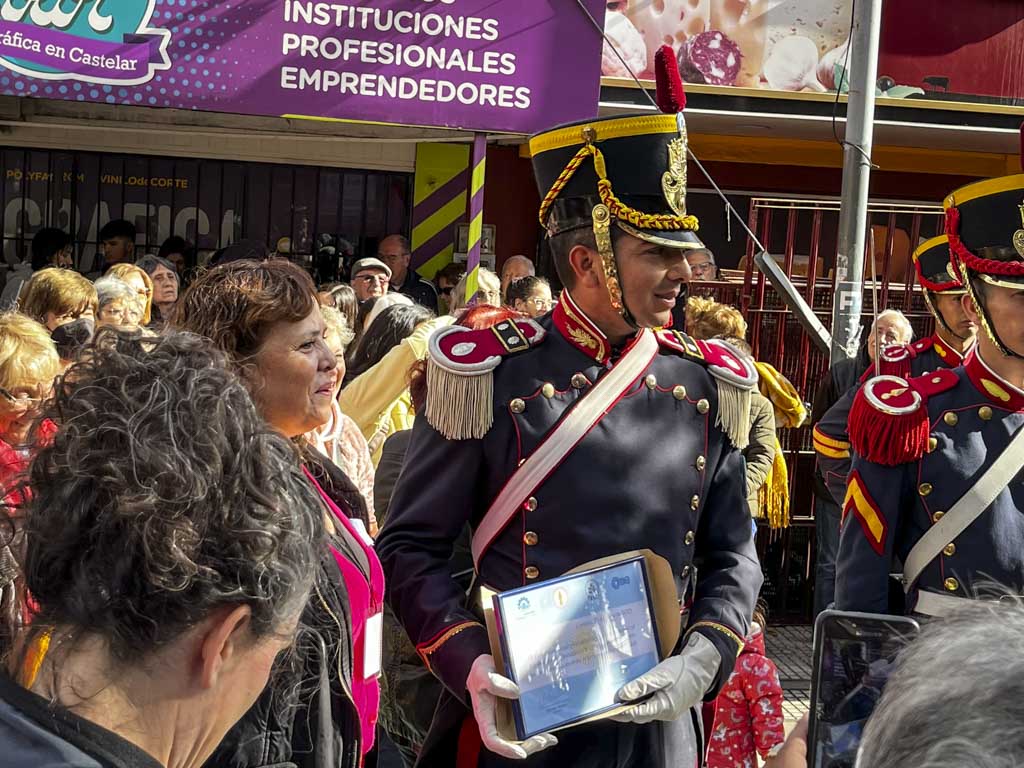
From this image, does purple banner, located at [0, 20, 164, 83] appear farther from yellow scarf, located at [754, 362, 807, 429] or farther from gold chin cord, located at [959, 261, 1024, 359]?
gold chin cord, located at [959, 261, 1024, 359]

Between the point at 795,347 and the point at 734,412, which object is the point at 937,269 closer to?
the point at 795,347

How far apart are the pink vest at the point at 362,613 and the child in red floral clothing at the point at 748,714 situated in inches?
84.8

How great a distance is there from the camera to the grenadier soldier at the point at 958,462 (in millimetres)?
2984

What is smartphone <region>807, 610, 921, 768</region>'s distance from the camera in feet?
6.49

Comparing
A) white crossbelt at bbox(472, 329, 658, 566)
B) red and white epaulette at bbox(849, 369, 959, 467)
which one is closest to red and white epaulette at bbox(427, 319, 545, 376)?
white crossbelt at bbox(472, 329, 658, 566)

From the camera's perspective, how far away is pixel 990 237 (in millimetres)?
3068

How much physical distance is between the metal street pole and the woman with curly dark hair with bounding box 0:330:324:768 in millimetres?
4751

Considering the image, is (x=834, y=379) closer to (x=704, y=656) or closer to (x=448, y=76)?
(x=448, y=76)

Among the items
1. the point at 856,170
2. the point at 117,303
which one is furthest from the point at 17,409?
the point at 856,170

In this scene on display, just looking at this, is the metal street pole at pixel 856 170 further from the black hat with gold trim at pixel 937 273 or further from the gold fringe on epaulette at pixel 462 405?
the gold fringe on epaulette at pixel 462 405

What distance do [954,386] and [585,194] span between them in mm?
1043

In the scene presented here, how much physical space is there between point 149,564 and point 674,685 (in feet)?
4.70

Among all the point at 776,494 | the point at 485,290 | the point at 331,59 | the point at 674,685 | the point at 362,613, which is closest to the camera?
the point at 362,613

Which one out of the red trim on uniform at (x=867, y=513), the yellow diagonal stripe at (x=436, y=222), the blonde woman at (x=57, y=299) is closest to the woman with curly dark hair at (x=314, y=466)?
the red trim on uniform at (x=867, y=513)
